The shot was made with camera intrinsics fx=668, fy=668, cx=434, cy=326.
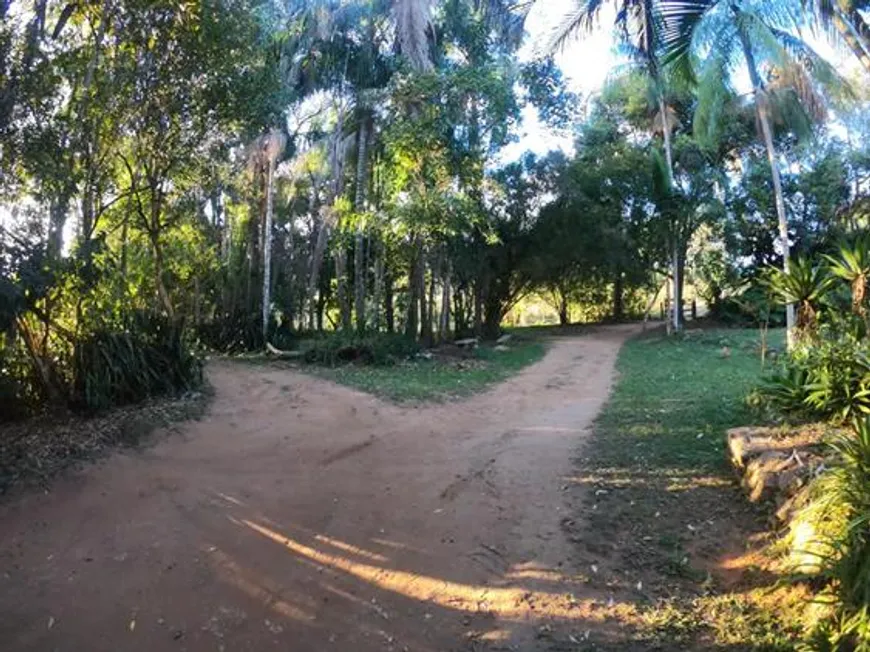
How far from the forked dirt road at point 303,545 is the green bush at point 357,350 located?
18.8ft

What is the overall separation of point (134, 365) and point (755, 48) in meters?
13.0

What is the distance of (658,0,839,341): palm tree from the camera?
795cm

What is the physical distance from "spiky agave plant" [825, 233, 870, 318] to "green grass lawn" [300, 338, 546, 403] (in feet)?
19.5

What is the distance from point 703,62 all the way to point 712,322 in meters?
17.2

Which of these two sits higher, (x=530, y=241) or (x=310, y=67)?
(x=310, y=67)

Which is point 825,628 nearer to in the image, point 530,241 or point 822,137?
point 530,241

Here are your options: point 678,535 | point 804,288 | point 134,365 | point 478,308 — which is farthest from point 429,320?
point 678,535

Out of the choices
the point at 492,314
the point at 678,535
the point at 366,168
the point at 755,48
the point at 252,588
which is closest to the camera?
the point at 252,588

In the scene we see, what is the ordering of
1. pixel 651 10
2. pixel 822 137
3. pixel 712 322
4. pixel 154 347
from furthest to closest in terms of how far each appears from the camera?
1. pixel 712 322
2. pixel 822 137
3. pixel 154 347
4. pixel 651 10

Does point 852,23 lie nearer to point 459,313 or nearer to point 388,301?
point 459,313

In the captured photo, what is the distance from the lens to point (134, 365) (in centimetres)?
862

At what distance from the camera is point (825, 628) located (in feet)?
11.2

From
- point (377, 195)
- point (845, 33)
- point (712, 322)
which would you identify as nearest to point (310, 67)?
point (377, 195)

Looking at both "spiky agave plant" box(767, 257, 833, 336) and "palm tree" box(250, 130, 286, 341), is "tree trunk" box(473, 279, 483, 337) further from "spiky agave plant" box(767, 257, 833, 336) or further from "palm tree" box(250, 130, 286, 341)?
"spiky agave plant" box(767, 257, 833, 336)
